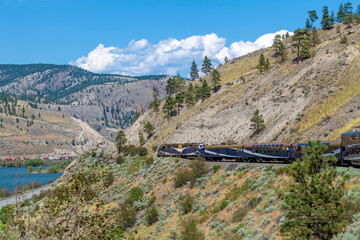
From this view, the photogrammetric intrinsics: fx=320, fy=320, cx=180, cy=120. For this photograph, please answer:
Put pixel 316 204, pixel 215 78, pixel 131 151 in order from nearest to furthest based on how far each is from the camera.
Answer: pixel 316 204 → pixel 131 151 → pixel 215 78

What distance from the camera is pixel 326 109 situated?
57.2 m

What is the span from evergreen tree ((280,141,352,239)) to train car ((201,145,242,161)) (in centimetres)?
3011

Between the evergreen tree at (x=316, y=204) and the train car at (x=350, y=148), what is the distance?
15064 mm

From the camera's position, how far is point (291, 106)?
6750 centimetres

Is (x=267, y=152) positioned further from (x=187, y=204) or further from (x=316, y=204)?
(x=316, y=204)

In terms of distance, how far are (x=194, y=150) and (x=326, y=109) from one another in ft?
80.9

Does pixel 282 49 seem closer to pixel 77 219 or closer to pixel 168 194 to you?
pixel 168 194

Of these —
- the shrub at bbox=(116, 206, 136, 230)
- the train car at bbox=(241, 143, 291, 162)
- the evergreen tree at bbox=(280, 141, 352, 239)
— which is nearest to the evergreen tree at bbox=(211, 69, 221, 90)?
the train car at bbox=(241, 143, 291, 162)

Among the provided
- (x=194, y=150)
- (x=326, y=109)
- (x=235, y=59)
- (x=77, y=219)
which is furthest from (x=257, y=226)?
(x=235, y=59)

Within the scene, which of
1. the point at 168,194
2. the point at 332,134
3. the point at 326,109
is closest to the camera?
the point at 168,194

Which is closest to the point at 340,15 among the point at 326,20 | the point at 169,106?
the point at 326,20

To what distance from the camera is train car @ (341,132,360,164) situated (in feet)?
94.6

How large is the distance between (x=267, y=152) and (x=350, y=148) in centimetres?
1239

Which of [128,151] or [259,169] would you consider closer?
[259,169]
